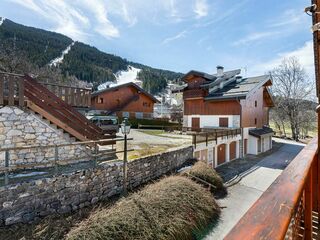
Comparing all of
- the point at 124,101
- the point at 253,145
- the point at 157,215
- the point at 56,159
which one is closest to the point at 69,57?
the point at 124,101

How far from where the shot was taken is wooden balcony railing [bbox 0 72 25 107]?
6176 mm

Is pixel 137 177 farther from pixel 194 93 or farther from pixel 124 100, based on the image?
pixel 124 100

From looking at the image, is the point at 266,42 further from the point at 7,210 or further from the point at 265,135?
the point at 7,210

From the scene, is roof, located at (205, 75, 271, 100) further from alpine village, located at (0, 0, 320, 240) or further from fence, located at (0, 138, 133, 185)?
fence, located at (0, 138, 133, 185)

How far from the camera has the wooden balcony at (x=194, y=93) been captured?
64.6ft

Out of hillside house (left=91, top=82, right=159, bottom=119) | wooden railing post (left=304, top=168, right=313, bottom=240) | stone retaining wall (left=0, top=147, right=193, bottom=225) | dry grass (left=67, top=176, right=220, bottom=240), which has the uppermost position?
hillside house (left=91, top=82, right=159, bottom=119)

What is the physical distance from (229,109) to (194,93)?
4048mm

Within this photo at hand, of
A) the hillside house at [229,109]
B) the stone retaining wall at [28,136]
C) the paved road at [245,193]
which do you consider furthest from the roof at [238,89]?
the stone retaining wall at [28,136]

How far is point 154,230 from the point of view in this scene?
5.73 meters

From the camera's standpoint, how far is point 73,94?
853 cm

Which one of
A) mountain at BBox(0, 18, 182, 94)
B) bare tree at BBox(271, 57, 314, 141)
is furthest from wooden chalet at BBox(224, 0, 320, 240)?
bare tree at BBox(271, 57, 314, 141)

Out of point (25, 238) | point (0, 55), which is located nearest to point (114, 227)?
point (25, 238)

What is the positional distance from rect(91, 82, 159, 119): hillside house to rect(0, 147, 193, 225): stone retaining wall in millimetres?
19349

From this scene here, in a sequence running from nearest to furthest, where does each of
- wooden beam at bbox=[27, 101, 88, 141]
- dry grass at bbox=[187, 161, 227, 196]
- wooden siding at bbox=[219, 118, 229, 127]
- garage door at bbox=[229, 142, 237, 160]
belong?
1. wooden beam at bbox=[27, 101, 88, 141]
2. dry grass at bbox=[187, 161, 227, 196]
3. garage door at bbox=[229, 142, 237, 160]
4. wooden siding at bbox=[219, 118, 229, 127]
